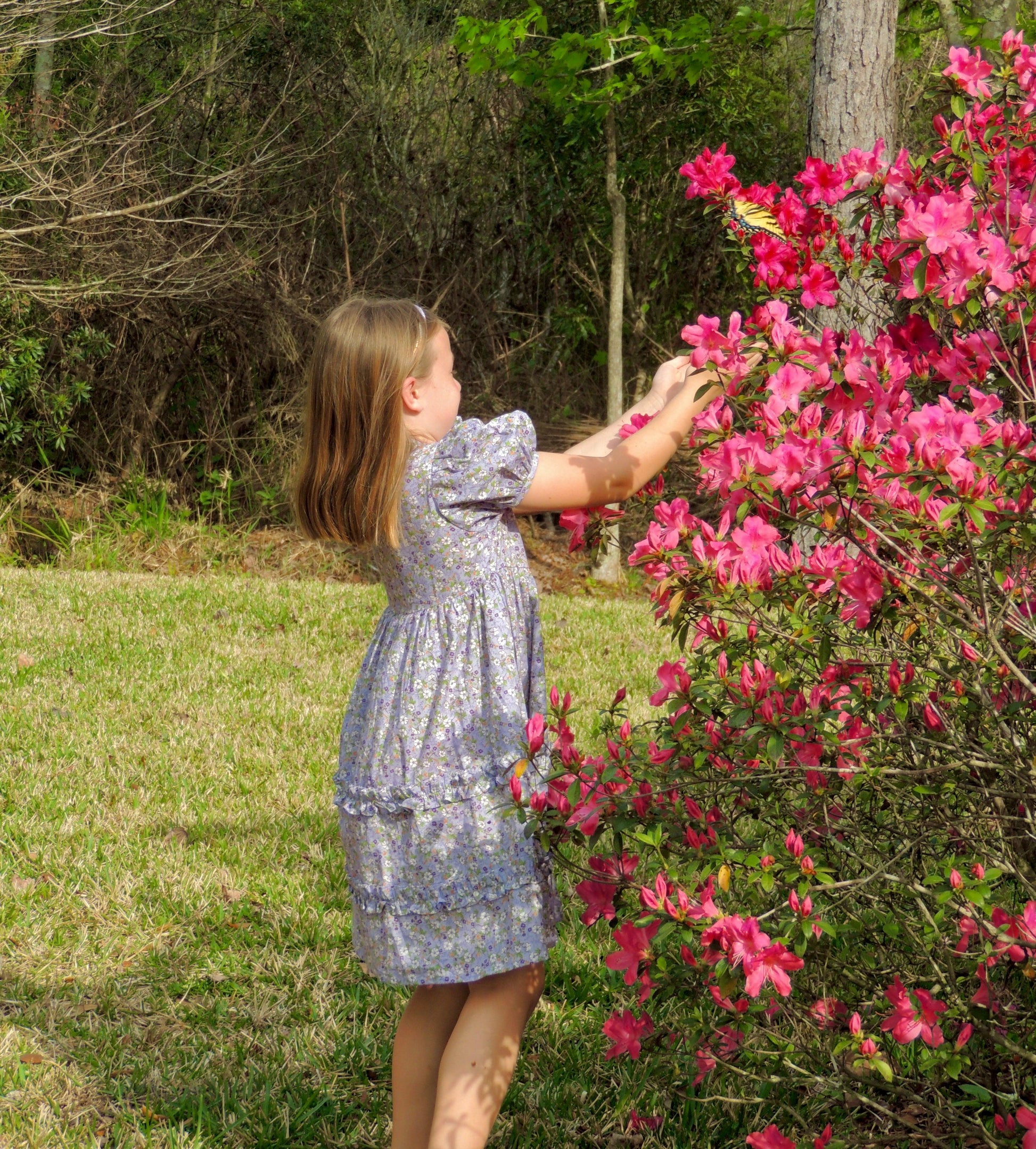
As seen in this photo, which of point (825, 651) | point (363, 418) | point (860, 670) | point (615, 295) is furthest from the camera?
point (615, 295)

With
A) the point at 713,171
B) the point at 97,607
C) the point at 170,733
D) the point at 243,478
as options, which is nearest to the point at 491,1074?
the point at 713,171

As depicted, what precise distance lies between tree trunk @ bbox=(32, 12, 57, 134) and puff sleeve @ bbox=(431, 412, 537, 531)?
7.66 metres

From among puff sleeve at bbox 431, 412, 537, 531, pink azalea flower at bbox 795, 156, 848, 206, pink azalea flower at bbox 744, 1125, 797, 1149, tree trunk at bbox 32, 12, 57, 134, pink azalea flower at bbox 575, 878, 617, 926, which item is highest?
tree trunk at bbox 32, 12, 57, 134

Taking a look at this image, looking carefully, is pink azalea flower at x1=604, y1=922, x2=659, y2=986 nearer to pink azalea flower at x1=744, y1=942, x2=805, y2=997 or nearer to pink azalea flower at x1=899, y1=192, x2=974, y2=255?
pink azalea flower at x1=744, y1=942, x2=805, y2=997

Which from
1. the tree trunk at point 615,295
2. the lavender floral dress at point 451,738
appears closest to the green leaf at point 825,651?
the lavender floral dress at point 451,738

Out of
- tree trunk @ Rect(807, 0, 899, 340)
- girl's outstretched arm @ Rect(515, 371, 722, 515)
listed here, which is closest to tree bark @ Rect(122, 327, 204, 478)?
tree trunk @ Rect(807, 0, 899, 340)

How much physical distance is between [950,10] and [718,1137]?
335 inches

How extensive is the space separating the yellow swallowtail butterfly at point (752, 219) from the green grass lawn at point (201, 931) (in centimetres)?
160

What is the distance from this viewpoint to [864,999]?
2.07m

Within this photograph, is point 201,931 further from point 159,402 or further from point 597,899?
point 159,402

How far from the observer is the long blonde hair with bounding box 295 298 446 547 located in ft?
6.85

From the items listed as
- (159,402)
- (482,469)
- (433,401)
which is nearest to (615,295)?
(159,402)

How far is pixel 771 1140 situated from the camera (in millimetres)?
1817

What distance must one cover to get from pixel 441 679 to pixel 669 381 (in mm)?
625
